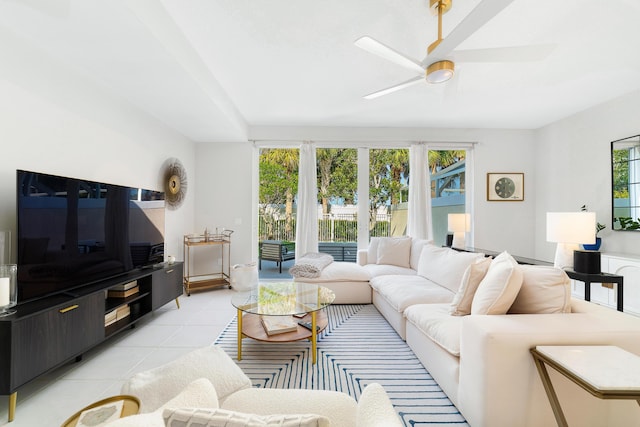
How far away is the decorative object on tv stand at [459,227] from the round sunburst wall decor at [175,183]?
3.87 meters

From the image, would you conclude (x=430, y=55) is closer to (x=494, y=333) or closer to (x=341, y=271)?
(x=494, y=333)

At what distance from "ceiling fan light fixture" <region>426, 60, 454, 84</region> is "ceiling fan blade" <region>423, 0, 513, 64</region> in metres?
0.06

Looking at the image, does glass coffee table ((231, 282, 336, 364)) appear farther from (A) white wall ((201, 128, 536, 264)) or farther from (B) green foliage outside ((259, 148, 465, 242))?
(B) green foliage outside ((259, 148, 465, 242))

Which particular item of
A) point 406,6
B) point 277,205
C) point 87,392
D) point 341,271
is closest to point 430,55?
point 406,6

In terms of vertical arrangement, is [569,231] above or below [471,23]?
below

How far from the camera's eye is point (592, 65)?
2.74 m

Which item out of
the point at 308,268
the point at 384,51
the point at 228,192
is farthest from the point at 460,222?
the point at 228,192

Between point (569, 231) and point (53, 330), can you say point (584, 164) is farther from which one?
point (53, 330)

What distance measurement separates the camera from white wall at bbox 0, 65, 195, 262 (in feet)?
6.27

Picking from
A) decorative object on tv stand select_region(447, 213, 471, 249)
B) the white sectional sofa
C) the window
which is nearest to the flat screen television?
the window

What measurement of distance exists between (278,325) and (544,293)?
183 centimetres

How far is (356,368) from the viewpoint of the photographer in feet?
6.84

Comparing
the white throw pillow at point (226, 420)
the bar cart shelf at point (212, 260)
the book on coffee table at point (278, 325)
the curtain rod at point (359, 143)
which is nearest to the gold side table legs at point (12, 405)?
the book on coffee table at point (278, 325)

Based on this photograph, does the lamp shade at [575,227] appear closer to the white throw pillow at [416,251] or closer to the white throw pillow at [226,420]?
the white throw pillow at [416,251]
